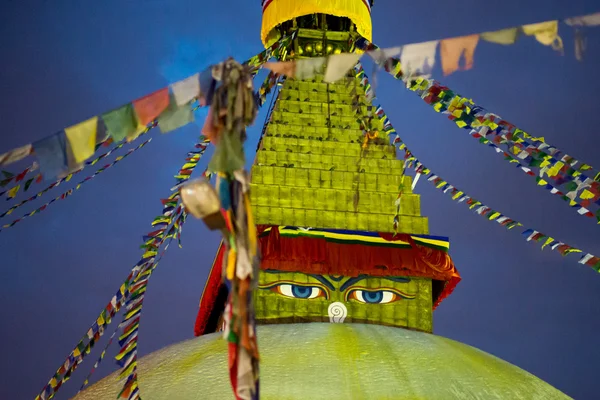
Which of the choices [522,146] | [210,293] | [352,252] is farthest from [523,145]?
[210,293]

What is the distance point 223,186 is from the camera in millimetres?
2945

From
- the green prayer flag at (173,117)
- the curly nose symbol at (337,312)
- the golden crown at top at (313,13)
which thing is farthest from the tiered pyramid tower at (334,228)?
the green prayer flag at (173,117)

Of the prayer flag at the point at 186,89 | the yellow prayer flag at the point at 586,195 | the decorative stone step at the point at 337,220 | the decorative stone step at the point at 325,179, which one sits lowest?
the decorative stone step at the point at 337,220

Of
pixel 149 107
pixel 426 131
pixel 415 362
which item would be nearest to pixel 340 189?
pixel 415 362

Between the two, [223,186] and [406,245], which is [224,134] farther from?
[406,245]

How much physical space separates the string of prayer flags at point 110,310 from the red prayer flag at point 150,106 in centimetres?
242

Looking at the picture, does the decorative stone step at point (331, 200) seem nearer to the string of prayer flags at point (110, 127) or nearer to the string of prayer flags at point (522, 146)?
the string of prayer flags at point (522, 146)

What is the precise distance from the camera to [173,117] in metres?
3.35

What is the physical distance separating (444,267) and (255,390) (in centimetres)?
525

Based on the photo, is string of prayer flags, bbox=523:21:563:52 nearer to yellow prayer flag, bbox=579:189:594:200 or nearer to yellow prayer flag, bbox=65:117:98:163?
yellow prayer flag, bbox=579:189:594:200

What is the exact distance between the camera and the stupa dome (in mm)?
5668

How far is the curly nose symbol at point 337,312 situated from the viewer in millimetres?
7586

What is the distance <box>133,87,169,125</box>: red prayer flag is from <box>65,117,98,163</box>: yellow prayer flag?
8.1 inches

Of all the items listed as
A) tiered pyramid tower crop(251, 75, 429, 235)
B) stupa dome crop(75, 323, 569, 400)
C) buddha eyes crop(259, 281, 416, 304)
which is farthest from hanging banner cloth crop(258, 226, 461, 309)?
stupa dome crop(75, 323, 569, 400)
